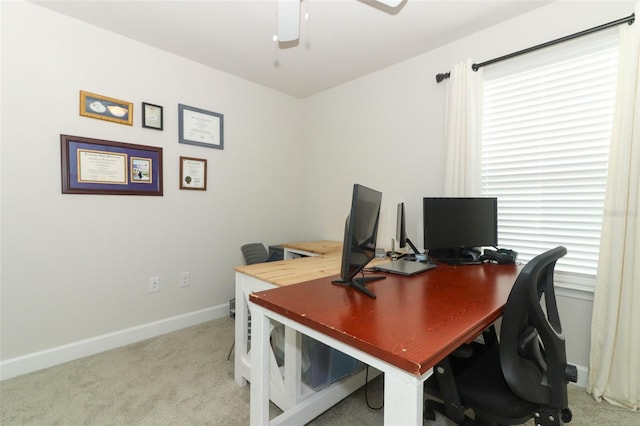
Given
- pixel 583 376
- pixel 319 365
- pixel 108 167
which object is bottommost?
pixel 583 376

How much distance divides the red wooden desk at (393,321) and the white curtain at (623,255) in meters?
0.67

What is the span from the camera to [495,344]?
4.53ft

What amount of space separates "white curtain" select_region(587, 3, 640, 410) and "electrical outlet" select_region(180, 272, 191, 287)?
10.1ft

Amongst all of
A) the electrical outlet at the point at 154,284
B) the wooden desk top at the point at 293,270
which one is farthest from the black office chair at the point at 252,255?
the electrical outlet at the point at 154,284

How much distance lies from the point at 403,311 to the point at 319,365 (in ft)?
2.93

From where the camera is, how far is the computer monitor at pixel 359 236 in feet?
3.85

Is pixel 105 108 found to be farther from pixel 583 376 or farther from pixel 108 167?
pixel 583 376

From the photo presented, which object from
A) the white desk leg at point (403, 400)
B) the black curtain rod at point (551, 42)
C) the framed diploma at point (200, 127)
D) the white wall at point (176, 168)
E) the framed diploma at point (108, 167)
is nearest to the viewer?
the white desk leg at point (403, 400)

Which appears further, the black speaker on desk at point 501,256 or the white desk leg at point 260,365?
the black speaker on desk at point 501,256

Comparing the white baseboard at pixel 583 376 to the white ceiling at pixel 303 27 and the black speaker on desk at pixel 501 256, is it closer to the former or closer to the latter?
the black speaker on desk at pixel 501 256

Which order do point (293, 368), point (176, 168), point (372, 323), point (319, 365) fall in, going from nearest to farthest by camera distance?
point (372, 323)
point (293, 368)
point (319, 365)
point (176, 168)

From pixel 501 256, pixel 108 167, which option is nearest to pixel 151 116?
pixel 108 167

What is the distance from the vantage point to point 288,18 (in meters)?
1.61

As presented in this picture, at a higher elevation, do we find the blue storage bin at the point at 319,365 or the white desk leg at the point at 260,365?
the white desk leg at the point at 260,365
